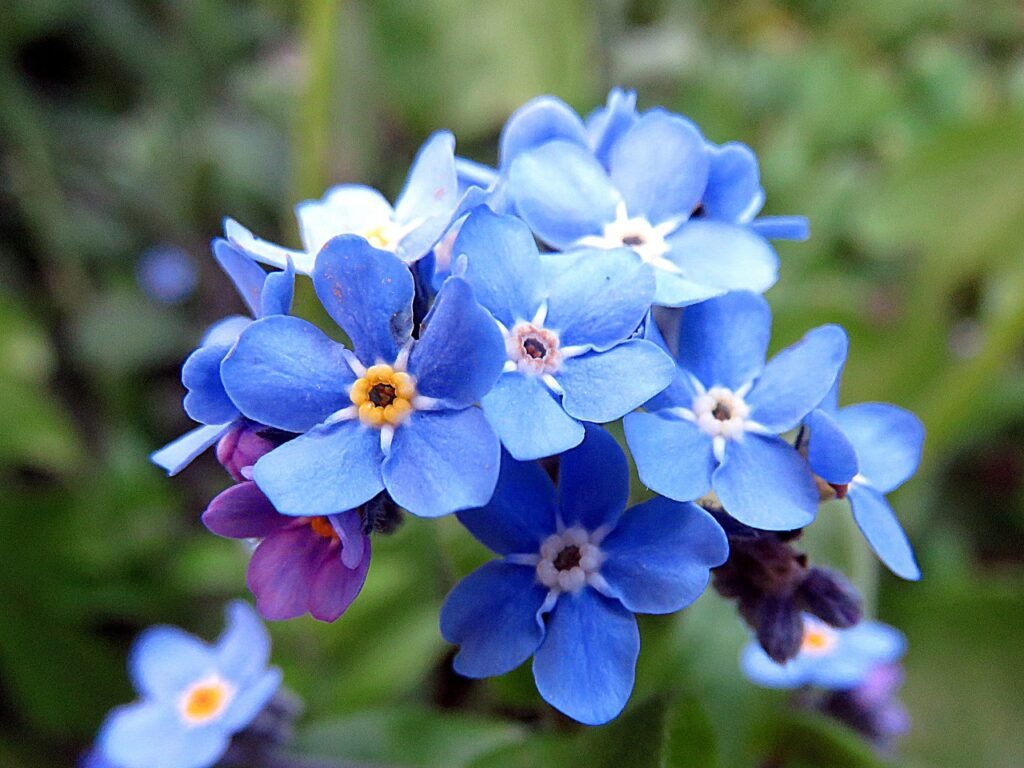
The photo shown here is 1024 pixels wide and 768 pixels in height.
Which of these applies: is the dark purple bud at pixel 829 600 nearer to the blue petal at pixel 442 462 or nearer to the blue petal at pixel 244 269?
the blue petal at pixel 442 462

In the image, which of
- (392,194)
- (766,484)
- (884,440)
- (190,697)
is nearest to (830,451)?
(766,484)

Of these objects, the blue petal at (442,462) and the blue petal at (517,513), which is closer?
the blue petal at (442,462)

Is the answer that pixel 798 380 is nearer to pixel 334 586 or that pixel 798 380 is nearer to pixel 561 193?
pixel 561 193

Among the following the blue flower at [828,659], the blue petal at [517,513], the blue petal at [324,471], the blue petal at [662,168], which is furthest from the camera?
the blue flower at [828,659]

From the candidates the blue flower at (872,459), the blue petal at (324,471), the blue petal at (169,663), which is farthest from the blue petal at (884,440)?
the blue petal at (169,663)

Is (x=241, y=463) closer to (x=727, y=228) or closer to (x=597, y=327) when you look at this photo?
(x=597, y=327)

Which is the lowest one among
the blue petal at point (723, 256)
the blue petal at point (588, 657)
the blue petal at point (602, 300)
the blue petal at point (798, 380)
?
the blue petal at point (588, 657)

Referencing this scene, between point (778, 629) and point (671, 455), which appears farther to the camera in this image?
point (778, 629)
